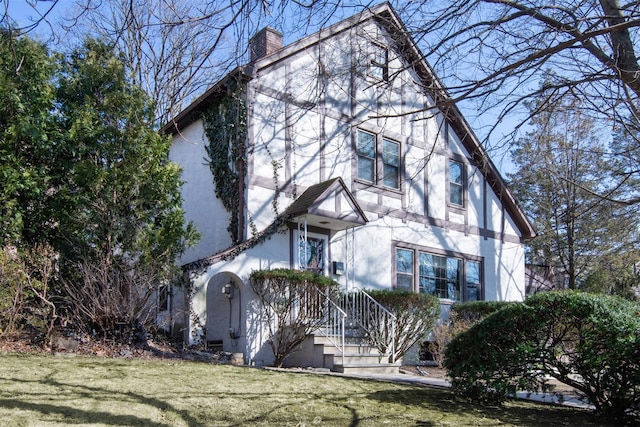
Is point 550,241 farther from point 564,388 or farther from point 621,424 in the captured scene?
point 621,424

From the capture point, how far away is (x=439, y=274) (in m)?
17.4

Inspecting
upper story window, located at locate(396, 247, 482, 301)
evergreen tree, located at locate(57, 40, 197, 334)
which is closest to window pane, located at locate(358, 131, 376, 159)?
upper story window, located at locate(396, 247, 482, 301)

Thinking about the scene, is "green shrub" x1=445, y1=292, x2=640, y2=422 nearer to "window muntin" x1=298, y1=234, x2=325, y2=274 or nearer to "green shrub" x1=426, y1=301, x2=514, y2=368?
"window muntin" x1=298, y1=234, x2=325, y2=274

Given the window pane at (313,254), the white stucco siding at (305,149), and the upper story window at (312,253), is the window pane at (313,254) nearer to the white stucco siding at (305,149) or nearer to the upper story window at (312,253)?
the upper story window at (312,253)

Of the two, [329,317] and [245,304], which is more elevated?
[245,304]

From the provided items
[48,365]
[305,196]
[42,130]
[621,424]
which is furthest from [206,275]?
[621,424]

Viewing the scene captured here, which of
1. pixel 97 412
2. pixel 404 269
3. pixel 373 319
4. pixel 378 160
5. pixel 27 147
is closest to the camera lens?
pixel 97 412

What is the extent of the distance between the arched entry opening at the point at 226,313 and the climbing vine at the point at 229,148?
1039mm

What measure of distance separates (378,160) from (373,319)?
15.1 ft

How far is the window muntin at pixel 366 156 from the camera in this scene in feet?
52.2

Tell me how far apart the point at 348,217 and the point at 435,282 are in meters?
4.52

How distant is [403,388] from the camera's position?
27.8 ft

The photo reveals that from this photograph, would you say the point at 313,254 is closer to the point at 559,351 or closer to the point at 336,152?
the point at 336,152

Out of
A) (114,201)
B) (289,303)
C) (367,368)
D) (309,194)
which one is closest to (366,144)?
(309,194)
